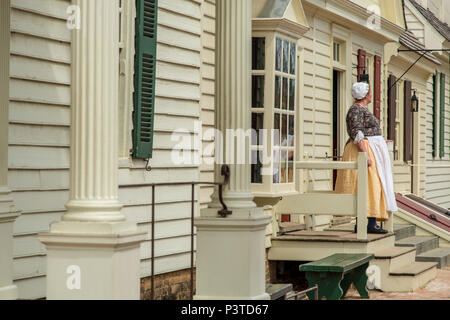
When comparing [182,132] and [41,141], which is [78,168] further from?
[182,132]

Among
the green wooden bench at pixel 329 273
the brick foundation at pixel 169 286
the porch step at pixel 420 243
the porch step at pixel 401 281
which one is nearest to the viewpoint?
the brick foundation at pixel 169 286

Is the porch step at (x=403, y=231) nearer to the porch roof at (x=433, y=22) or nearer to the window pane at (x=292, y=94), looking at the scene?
the window pane at (x=292, y=94)

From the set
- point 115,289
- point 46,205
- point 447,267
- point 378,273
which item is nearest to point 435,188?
point 447,267

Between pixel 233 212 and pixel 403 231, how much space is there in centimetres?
766

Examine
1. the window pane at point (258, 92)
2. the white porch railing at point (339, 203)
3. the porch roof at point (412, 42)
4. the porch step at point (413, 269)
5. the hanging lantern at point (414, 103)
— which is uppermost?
the porch roof at point (412, 42)

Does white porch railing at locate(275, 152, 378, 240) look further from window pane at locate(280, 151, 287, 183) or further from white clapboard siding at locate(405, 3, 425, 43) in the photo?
white clapboard siding at locate(405, 3, 425, 43)

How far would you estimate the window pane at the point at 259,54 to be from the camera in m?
10.7

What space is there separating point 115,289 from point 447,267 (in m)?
9.18

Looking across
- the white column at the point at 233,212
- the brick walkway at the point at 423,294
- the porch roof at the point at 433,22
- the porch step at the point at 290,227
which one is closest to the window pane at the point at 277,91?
the porch step at the point at 290,227

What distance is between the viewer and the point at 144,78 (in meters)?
8.65

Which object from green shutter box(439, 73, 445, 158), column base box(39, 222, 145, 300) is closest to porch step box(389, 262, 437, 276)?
column base box(39, 222, 145, 300)

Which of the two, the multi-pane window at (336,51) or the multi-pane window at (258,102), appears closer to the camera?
the multi-pane window at (258,102)

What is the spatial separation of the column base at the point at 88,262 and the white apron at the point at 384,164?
6474 mm

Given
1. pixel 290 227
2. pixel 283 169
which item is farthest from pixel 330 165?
pixel 290 227
